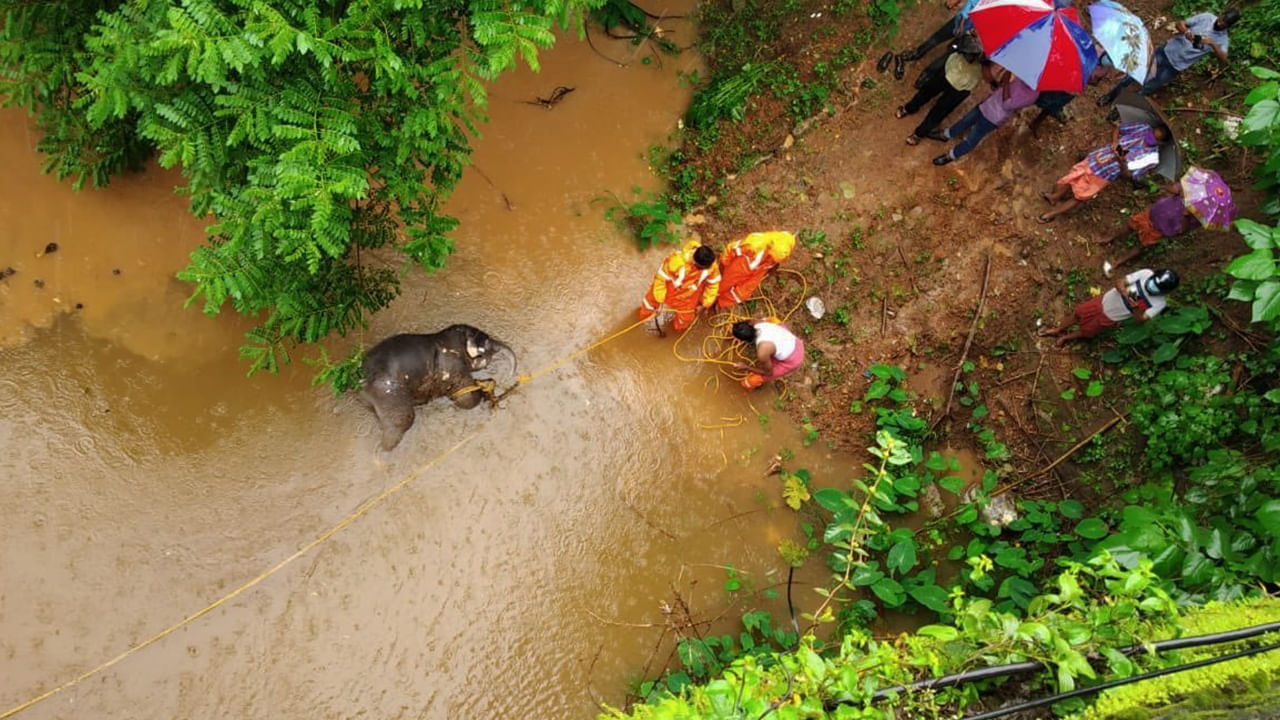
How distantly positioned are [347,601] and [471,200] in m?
3.37

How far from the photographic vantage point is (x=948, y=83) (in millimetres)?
6047

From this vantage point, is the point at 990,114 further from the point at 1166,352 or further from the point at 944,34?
the point at 1166,352

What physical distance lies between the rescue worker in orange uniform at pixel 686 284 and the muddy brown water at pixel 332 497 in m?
0.55

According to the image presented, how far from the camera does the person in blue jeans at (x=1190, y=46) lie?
6008 mm

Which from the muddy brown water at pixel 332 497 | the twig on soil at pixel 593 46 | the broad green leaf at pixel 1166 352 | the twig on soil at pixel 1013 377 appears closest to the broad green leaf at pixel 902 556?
the muddy brown water at pixel 332 497

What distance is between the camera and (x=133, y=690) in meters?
5.10

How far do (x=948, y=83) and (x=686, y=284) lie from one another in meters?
2.88

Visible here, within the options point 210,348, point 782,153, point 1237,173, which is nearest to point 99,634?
point 210,348

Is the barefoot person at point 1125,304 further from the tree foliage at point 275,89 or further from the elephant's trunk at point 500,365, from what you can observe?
the elephant's trunk at point 500,365

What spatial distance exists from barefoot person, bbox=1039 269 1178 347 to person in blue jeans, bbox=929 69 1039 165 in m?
1.59

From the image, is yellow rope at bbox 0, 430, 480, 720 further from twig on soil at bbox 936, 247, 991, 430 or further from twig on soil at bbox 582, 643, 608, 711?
twig on soil at bbox 936, 247, 991, 430

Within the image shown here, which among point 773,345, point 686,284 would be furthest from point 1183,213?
point 686,284

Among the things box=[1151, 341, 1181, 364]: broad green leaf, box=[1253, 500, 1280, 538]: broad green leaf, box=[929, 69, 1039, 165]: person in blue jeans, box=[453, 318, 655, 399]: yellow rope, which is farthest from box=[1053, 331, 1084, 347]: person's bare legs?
box=[453, 318, 655, 399]: yellow rope

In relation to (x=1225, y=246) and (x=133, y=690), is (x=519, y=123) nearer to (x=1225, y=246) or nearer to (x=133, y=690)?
(x=133, y=690)
